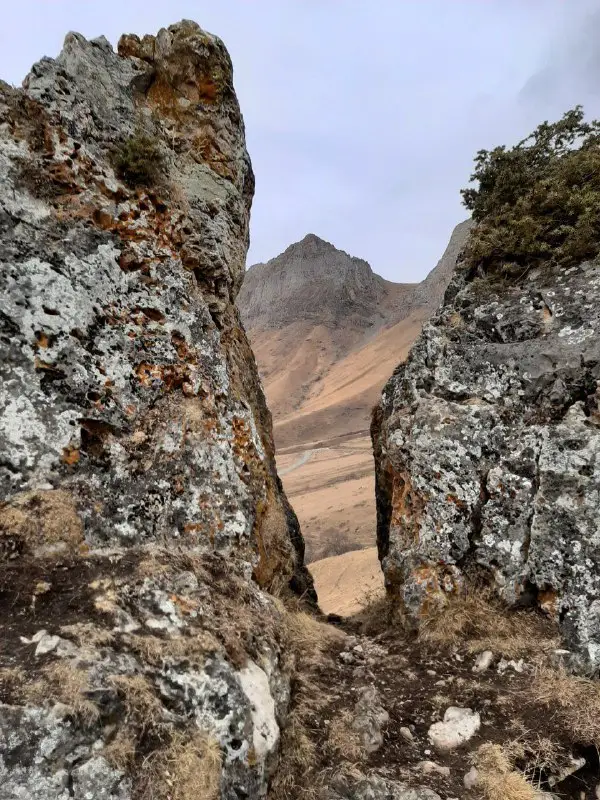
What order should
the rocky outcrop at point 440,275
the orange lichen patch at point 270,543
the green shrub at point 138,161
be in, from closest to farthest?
the orange lichen patch at point 270,543 → the green shrub at point 138,161 → the rocky outcrop at point 440,275

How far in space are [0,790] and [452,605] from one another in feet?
13.1

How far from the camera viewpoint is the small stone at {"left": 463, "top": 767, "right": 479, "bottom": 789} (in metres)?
3.38

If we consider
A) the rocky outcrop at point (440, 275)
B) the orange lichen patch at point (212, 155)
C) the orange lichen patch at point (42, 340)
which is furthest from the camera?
the rocky outcrop at point (440, 275)

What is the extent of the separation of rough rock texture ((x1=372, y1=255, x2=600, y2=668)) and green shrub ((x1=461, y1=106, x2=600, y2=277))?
1.44ft

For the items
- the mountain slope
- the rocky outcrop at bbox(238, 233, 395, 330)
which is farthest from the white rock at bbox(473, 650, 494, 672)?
the rocky outcrop at bbox(238, 233, 395, 330)

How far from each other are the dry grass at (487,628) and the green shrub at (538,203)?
4503 millimetres

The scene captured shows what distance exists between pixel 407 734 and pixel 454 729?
353mm

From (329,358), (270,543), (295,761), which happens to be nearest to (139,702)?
(295,761)

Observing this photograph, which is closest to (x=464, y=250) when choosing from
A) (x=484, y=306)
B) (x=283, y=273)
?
(x=484, y=306)

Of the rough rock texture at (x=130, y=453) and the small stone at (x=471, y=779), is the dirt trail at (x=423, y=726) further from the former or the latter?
the rough rock texture at (x=130, y=453)

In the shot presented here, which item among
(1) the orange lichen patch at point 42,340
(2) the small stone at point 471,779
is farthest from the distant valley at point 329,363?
(1) the orange lichen patch at point 42,340

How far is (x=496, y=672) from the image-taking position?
14.4 feet

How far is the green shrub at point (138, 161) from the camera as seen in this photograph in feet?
20.0

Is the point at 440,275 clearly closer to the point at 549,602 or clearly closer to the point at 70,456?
the point at 549,602
